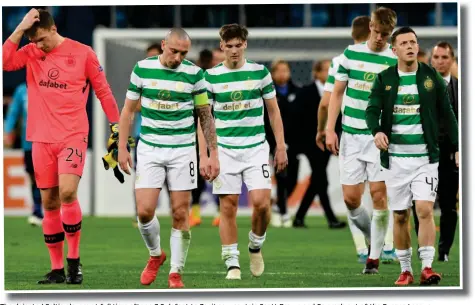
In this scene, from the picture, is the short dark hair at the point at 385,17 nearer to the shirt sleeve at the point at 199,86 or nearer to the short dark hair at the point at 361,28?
the short dark hair at the point at 361,28

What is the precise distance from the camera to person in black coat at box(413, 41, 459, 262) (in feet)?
41.7

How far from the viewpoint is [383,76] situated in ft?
35.5

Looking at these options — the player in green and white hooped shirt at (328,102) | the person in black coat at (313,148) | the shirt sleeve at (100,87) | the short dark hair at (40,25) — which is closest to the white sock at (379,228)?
the player in green and white hooped shirt at (328,102)

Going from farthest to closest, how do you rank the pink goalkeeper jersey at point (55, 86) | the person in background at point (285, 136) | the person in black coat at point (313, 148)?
the person in black coat at point (313, 148) < the person in background at point (285, 136) < the pink goalkeeper jersey at point (55, 86)

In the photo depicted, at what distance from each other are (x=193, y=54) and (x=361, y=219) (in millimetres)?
11055

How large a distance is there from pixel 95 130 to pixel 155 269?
409 inches

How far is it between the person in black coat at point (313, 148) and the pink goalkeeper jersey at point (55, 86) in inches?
260

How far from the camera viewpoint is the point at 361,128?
40.1 ft

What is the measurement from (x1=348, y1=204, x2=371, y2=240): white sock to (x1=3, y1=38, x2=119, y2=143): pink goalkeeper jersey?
2.68m

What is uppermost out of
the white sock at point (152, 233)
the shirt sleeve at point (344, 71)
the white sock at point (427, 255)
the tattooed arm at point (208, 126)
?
the shirt sleeve at point (344, 71)

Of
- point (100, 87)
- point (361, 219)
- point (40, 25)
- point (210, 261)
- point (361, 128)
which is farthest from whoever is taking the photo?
point (210, 261)

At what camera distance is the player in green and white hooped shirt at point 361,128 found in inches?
472

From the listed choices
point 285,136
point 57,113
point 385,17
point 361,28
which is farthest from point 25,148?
point 385,17

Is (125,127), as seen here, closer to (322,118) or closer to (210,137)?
(210,137)
